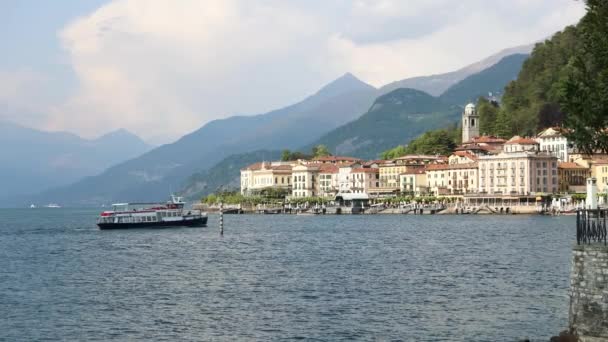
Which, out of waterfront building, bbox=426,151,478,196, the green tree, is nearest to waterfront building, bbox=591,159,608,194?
waterfront building, bbox=426,151,478,196

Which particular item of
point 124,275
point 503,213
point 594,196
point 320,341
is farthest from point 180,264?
point 503,213

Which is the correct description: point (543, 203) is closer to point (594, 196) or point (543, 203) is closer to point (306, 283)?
point (306, 283)

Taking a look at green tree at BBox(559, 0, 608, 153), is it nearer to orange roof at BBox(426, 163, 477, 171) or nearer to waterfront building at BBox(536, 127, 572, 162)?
waterfront building at BBox(536, 127, 572, 162)

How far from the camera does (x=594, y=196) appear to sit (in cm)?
3127

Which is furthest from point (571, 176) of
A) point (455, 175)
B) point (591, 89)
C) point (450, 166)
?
point (591, 89)

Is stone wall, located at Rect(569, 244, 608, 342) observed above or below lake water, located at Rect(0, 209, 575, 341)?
above

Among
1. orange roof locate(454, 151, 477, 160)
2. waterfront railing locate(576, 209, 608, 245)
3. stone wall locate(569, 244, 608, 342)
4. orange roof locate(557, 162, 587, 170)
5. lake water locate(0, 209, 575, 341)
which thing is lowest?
lake water locate(0, 209, 575, 341)

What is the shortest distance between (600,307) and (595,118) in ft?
20.7

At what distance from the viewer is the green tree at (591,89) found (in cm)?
2919

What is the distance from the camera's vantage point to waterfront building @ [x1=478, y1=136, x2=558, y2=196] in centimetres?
16988

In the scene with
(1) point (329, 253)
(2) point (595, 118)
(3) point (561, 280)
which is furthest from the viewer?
(1) point (329, 253)

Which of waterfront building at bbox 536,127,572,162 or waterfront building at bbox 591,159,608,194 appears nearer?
waterfront building at bbox 591,159,608,194

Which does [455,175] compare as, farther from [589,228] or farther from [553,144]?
[589,228]

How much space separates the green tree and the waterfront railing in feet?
10.3
